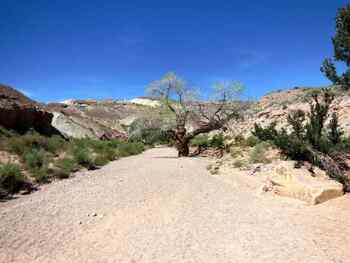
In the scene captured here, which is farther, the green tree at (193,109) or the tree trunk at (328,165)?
the green tree at (193,109)

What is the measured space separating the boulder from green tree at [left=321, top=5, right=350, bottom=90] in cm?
293

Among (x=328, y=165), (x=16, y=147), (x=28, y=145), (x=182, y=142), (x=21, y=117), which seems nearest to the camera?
(x=328, y=165)

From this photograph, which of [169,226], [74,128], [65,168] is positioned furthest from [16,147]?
[74,128]

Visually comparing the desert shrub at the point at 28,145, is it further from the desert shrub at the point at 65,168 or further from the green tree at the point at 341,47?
the green tree at the point at 341,47

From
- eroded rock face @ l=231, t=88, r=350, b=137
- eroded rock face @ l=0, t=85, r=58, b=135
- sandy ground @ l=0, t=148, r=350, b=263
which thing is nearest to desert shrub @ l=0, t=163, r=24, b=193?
sandy ground @ l=0, t=148, r=350, b=263

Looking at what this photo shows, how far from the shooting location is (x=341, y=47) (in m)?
9.24

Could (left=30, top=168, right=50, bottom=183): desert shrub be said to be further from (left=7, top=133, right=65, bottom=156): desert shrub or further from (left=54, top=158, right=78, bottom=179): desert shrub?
(left=7, top=133, right=65, bottom=156): desert shrub

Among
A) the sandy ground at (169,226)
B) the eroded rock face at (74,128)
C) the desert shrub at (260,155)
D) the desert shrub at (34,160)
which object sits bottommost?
the sandy ground at (169,226)

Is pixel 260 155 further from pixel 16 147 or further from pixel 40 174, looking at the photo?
Result: pixel 16 147

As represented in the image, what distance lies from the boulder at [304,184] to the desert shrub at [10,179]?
723 cm

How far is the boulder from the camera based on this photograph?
23.2 feet

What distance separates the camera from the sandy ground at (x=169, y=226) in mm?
4461

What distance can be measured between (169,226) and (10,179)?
5.45 m

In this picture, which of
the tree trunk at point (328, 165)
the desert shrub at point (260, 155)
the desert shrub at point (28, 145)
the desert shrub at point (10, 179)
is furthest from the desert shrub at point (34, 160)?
the tree trunk at point (328, 165)
